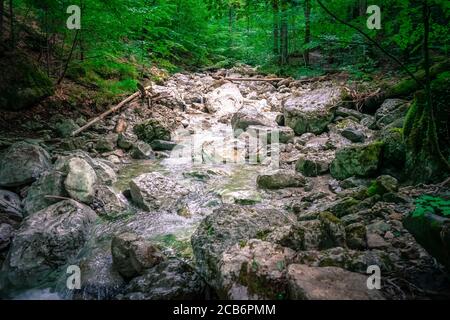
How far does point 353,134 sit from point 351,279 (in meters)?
6.19

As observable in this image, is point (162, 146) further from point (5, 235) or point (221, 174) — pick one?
point (5, 235)

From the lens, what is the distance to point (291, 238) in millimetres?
3361

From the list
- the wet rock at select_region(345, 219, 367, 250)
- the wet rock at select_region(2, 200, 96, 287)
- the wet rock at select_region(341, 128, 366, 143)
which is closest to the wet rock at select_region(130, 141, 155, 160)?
the wet rock at select_region(2, 200, 96, 287)

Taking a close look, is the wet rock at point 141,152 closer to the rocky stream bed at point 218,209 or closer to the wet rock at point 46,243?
the rocky stream bed at point 218,209

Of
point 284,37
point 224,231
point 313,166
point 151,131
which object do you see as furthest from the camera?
point 284,37

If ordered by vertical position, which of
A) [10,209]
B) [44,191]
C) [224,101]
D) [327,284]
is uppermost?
[224,101]

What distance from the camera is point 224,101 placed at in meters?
12.9

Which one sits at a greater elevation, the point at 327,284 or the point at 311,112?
the point at 311,112

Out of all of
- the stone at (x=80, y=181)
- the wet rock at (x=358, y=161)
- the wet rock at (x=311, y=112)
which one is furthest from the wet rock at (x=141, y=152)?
the wet rock at (x=358, y=161)

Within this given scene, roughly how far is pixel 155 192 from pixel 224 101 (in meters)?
7.84

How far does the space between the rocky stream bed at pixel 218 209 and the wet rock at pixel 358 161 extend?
2cm

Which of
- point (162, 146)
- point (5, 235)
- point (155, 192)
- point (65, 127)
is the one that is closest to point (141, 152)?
point (162, 146)
